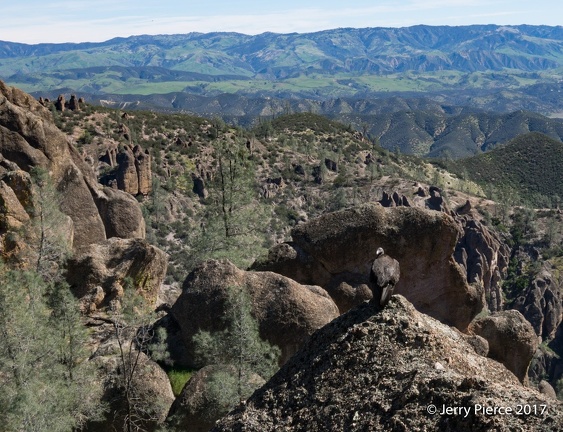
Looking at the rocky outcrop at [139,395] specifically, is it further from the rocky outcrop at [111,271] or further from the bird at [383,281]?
the bird at [383,281]

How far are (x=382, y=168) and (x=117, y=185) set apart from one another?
81.3 meters

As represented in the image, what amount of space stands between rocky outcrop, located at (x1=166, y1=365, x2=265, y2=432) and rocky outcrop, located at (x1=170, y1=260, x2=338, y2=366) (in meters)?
3.25

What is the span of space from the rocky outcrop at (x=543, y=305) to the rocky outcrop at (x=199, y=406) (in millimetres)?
79525

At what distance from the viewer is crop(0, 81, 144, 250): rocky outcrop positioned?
36188mm

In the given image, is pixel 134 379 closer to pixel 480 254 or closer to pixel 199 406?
pixel 199 406

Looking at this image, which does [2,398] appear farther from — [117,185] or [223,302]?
[117,185]

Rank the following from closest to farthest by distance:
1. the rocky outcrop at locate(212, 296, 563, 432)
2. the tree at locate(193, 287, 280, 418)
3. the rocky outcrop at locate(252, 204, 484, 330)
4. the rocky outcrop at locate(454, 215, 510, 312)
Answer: the rocky outcrop at locate(212, 296, 563, 432), the tree at locate(193, 287, 280, 418), the rocky outcrop at locate(252, 204, 484, 330), the rocky outcrop at locate(454, 215, 510, 312)

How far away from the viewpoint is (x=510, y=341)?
30.9 metres

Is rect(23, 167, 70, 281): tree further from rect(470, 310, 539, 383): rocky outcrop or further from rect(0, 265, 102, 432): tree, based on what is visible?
rect(470, 310, 539, 383): rocky outcrop

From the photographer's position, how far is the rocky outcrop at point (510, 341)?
30891mm

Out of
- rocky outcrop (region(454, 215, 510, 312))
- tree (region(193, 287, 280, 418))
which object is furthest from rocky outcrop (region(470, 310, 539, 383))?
rocky outcrop (region(454, 215, 510, 312))

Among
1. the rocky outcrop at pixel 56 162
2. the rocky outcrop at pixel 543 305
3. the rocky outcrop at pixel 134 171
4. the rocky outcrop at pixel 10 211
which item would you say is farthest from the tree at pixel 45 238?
the rocky outcrop at pixel 543 305

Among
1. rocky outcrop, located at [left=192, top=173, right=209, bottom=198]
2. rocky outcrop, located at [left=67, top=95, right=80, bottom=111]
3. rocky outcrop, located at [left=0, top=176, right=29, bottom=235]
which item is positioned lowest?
rocky outcrop, located at [left=192, top=173, right=209, bottom=198]

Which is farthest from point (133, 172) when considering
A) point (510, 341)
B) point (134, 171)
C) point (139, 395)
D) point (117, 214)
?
point (139, 395)
